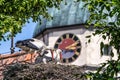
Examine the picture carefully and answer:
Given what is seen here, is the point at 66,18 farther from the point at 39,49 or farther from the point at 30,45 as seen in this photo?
the point at 39,49

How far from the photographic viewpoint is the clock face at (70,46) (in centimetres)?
4538

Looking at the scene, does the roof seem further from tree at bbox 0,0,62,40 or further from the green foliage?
the green foliage

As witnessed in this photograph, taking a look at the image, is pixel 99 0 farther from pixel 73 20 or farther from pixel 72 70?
pixel 73 20

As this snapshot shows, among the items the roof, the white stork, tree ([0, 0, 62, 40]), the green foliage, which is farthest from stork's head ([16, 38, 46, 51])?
the green foliage

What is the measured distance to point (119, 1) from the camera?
6902mm

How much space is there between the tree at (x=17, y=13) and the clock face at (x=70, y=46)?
96.7 feet

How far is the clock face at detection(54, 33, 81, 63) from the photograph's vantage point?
45.4m

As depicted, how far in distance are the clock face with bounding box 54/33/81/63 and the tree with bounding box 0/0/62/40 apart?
2946 centimetres

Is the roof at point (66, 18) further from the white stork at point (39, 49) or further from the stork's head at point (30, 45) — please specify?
the stork's head at point (30, 45)

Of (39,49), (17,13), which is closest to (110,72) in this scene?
(17,13)

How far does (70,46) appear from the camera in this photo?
152 feet

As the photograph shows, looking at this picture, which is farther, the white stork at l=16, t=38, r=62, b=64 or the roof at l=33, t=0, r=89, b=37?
the roof at l=33, t=0, r=89, b=37

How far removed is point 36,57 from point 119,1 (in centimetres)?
1824

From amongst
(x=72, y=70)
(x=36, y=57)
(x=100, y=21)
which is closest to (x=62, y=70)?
(x=72, y=70)
